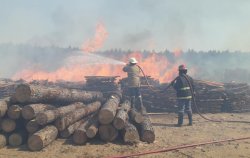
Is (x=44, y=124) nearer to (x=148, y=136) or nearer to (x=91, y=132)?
(x=91, y=132)

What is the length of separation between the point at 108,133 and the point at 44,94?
2357 millimetres

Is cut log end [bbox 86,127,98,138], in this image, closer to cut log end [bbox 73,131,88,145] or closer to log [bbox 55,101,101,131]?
cut log end [bbox 73,131,88,145]

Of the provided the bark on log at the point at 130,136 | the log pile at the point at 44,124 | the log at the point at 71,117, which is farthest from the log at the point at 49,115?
the bark on log at the point at 130,136

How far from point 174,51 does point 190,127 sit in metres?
26.4

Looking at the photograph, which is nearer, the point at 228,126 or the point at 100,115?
the point at 100,115

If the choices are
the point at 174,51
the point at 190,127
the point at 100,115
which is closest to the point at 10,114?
the point at 100,115

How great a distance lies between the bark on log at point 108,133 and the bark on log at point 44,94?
209 centimetres

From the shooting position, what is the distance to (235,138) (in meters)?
Answer: 10.2

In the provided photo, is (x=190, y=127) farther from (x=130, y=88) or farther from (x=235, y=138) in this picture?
(x=130, y=88)

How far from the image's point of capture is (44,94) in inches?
373

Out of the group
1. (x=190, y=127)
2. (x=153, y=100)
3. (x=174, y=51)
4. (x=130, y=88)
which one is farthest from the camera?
(x=174, y=51)

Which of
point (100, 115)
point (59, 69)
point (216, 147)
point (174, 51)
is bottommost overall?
point (216, 147)

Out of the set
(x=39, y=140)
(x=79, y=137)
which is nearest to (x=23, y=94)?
(x=39, y=140)

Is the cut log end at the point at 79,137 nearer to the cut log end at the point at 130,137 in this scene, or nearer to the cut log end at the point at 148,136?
the cut log end at the point at 130,137
